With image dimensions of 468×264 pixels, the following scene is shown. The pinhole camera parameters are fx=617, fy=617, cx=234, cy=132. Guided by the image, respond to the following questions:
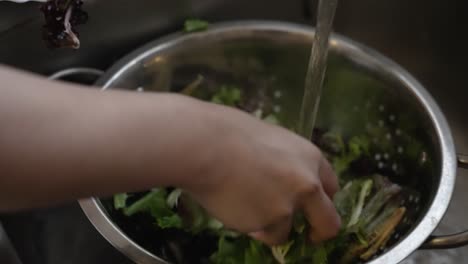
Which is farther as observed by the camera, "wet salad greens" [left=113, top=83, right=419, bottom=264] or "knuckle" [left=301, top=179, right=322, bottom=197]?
"wet salad greens" [left=113, top=83, right=419, bottom=264]

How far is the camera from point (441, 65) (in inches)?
36.7

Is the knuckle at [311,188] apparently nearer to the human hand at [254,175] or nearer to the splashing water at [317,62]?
the human hand at [254,175]

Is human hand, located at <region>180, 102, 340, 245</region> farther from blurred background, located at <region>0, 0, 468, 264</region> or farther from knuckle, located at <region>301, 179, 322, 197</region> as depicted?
blurred background, located at <region>0, 0, 468, 264</region>

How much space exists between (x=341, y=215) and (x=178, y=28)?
34 cm

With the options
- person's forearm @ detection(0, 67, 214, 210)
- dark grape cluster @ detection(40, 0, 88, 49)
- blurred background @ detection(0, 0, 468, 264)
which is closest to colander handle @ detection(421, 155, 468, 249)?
blurred background @ detection(0, 0, 468, 264)

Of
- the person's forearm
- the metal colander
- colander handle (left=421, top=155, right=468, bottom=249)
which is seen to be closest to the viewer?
the person's forearm

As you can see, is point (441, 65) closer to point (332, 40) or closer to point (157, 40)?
point (332, 40)

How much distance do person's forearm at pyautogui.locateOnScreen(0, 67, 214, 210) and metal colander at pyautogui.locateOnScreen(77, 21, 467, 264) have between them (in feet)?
0.87

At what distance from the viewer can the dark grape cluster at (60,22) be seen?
2.23 feet

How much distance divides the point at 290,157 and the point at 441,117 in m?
0.32

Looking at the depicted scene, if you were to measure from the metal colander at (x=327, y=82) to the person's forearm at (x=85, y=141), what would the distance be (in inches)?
10.4

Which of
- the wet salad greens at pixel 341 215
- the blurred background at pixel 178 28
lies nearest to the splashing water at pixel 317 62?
the wet salad greens at pixel 341 215

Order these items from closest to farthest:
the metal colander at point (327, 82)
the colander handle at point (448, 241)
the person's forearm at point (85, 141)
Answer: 1. the person's forearm at point (85, 141)
2. the colander handle at point (448, 241)
3. the metal colander at point (327, 82)

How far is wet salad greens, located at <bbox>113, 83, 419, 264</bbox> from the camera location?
63 cm
